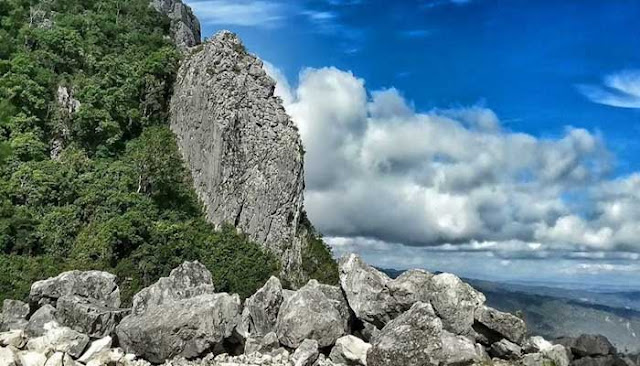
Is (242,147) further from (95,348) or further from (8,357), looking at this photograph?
(8,357)

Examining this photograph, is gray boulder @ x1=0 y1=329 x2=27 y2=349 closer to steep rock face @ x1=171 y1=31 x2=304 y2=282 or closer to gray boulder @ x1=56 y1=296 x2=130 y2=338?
gray boulder @ x1=56 y1=296 x2=130 y2=338

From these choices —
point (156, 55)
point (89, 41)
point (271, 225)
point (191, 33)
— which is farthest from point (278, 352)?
point (191, 33)

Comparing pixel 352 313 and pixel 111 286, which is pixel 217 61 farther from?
pixel 352 313

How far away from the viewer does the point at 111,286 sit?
115ft

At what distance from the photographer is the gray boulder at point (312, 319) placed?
90.7ft

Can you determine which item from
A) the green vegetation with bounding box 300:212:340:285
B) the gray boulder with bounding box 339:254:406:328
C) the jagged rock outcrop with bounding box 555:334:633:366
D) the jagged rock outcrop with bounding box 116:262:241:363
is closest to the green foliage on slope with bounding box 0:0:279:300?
the green vegetation with bounding box 300:212:340:285

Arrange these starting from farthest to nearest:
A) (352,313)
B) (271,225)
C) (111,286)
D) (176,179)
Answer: (176,179) → (271,225) → (111,286) → (352,313)

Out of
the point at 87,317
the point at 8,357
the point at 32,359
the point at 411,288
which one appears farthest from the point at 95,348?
the point at 411,288

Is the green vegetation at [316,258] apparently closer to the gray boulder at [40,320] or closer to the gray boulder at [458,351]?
the gray boulder at [40,320]

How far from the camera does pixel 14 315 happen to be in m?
33.1

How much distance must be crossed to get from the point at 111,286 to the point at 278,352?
11047mm

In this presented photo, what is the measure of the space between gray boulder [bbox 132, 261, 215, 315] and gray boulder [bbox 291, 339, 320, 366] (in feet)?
24.6

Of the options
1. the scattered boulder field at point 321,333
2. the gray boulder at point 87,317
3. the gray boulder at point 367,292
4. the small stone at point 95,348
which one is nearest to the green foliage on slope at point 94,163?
the gray boulder at point 87,317

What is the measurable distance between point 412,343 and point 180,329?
818 centimetres
